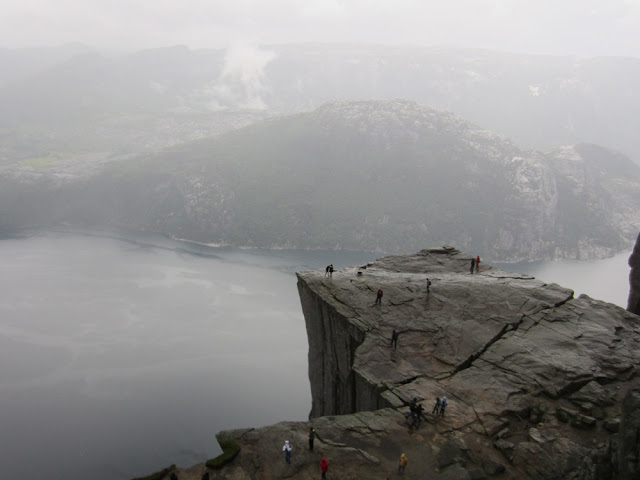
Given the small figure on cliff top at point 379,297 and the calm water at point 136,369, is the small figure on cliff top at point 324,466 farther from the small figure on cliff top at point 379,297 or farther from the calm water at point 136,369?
the calm water at point 136,369

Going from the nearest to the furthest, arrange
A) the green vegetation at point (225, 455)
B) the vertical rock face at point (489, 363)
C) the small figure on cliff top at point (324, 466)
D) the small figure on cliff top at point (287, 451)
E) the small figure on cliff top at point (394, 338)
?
the small figure on cliff top at point (324, 466) < the green vegetation at point (225, 455) < the small figure on cliff top at point (287, 451) < the vertical rock face at point (489, 363) < the small figure on cliff top at point (394, 338)

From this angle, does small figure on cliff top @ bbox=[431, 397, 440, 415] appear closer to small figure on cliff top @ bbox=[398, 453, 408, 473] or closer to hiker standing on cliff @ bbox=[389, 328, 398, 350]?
small figure on cliff top @ bbox=[398, 453, 408, 473]

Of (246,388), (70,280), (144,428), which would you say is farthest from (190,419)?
(70,280)

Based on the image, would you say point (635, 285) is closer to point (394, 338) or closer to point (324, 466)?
point (394, 338)

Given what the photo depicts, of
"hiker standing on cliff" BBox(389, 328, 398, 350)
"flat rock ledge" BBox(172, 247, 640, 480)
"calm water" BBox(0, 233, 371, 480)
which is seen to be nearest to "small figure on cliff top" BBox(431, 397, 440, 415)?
"flat rock ledge" BBox(172, 247, 640, 480)

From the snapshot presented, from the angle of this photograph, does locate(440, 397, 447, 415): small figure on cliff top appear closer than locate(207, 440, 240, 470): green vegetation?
No

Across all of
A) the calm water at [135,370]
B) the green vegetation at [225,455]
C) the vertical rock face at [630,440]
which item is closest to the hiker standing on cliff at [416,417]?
the vertical rock face at [630,440]

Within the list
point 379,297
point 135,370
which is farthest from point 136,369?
Answer: point 379,297
